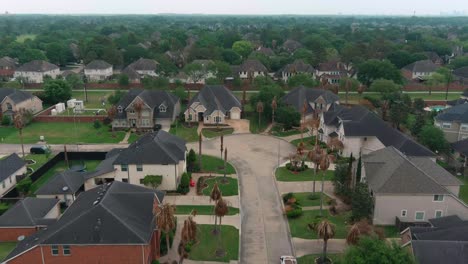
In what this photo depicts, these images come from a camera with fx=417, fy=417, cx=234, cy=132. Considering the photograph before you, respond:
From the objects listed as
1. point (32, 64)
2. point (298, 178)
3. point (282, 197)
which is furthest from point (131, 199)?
point (32, 64)

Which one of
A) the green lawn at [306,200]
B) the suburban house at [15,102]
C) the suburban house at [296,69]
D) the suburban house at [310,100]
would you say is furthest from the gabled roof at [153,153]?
the suburban house at [296,69]

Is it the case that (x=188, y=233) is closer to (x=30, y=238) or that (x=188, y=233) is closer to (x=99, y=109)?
(x=30, y=238)

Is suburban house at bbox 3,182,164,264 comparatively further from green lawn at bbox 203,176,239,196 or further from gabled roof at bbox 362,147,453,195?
gabled roof at bbox 362,147,453,195

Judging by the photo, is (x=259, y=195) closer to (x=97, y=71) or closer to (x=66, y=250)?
(x=66, y=250)

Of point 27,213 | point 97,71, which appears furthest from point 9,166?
point 97,71

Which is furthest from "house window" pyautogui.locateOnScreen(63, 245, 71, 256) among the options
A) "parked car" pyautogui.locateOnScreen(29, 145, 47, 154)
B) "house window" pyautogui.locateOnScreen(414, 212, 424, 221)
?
"parked car" pyautogui.locateOnScreen(29, 145, 47, 154)
